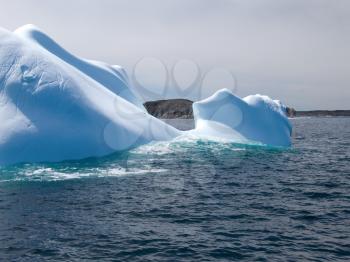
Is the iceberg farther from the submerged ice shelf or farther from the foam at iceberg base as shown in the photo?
the foam at iceberg base

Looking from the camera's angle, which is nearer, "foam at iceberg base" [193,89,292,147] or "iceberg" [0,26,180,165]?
"iceberg" [0,26,180,165]

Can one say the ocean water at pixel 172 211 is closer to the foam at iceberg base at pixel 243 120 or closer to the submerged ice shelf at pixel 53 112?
the submerged ice shelf at pixel 53 112

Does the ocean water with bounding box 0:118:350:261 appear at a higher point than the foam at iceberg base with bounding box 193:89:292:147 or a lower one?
lower

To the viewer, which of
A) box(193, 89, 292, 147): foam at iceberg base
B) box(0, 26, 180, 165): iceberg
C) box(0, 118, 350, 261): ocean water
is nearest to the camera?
box(0, 118, 350, 261): ocean water

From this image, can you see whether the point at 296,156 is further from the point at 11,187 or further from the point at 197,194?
the point at 11,187

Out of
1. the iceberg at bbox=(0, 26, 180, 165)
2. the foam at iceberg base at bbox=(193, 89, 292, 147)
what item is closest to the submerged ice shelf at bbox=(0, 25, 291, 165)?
the iceberg at bbox=(0, 26, 180, 165)

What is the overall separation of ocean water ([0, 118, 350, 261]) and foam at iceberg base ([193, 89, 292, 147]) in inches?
503

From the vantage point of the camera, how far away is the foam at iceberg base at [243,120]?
141ft

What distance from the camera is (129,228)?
1486 cm

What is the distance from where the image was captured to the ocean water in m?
12.7

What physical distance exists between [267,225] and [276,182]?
29.6 ft

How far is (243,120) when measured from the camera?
4297 centimetres

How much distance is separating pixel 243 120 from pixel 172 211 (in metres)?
27.3

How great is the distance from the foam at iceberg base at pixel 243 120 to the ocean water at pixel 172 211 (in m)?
12.8
